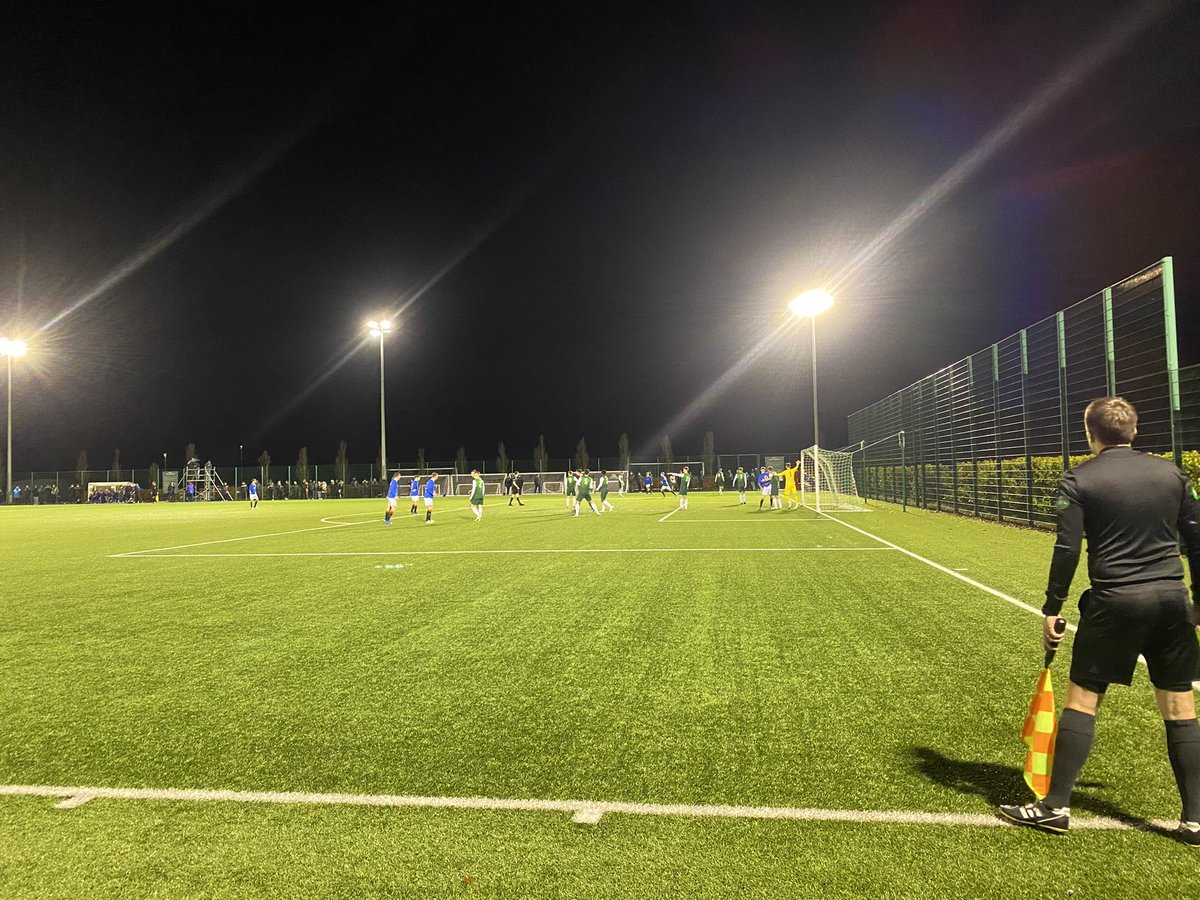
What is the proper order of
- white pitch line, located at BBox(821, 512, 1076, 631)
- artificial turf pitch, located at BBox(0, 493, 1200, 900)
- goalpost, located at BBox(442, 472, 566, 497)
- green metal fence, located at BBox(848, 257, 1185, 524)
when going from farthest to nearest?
goalpost, located at BBox(442, 472, 566, 497) < green metal fence, located at BBox(848, 257, 1185, 524) < white pitch line, located at BBox(821, 512, 1076, 631) < artificial turf pitch, located at BBox(0, 493, 1200, 900)

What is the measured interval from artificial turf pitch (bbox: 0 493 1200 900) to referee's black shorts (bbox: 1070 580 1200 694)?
0.65 m

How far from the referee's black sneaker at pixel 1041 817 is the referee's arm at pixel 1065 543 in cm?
79

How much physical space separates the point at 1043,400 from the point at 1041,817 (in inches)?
642

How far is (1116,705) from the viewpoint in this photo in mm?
4305

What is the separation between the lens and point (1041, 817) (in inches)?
112

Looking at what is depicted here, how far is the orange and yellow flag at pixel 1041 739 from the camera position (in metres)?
2.96

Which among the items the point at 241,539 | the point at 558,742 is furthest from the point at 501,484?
the point at 558,742

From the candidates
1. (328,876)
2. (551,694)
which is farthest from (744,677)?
(328,876)

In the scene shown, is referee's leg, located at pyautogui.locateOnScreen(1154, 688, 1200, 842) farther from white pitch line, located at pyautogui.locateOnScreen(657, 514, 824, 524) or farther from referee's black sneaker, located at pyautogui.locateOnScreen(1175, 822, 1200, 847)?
white pitch line, located at pyautogui.locateOnScreen(657, 514, 824, 524)

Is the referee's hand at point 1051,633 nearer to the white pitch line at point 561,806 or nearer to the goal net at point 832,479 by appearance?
the white pitch line at point 561,806

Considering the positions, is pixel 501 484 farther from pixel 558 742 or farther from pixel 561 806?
pixel 561 806

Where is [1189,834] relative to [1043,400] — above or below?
below

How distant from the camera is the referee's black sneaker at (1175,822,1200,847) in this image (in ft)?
9.01

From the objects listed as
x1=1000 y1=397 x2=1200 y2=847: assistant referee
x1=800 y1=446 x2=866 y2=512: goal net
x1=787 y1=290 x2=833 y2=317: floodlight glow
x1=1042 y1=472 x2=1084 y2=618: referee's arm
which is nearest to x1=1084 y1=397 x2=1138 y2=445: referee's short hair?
x1=1000 y1=397 x2=1200 y2=847: assistant referee
